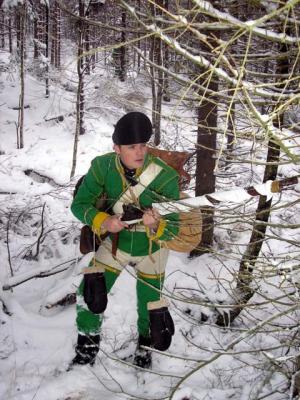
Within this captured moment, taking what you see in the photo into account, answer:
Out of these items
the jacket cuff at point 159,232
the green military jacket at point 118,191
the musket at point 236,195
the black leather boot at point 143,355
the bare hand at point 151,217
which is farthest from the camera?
the black leather boot at point 143,355

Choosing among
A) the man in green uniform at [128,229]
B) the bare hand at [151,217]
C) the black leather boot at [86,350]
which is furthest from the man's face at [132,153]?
the black leather boot at [86,350]

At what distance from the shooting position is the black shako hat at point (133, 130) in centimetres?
305

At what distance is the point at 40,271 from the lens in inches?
193

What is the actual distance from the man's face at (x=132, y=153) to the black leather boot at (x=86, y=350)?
1572mm

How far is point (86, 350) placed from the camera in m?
3.53

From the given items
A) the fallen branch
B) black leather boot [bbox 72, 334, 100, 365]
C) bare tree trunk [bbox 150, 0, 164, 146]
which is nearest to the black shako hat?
bare tree trunk [bbox 150, 0, 164, 146]

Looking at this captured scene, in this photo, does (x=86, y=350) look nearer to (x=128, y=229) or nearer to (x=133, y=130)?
(x=128, y=229)

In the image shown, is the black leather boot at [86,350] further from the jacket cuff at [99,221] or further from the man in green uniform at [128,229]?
the jacket cuff at [99,221]

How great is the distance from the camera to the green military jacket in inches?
125

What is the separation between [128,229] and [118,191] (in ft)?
A: 1.09

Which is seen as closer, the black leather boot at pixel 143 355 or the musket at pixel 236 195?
the musket at pixel 236 195

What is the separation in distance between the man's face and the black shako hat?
5 centimetres

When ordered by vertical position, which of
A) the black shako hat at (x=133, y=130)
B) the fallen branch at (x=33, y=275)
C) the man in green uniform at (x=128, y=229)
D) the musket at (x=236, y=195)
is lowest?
the fallen branch at (x=33, y=275)

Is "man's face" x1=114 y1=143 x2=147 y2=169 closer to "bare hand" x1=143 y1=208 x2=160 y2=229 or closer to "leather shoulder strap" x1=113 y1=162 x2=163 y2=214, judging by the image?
"leather shoulder strap" x1=113 y1=162 x2=163 y2=214
